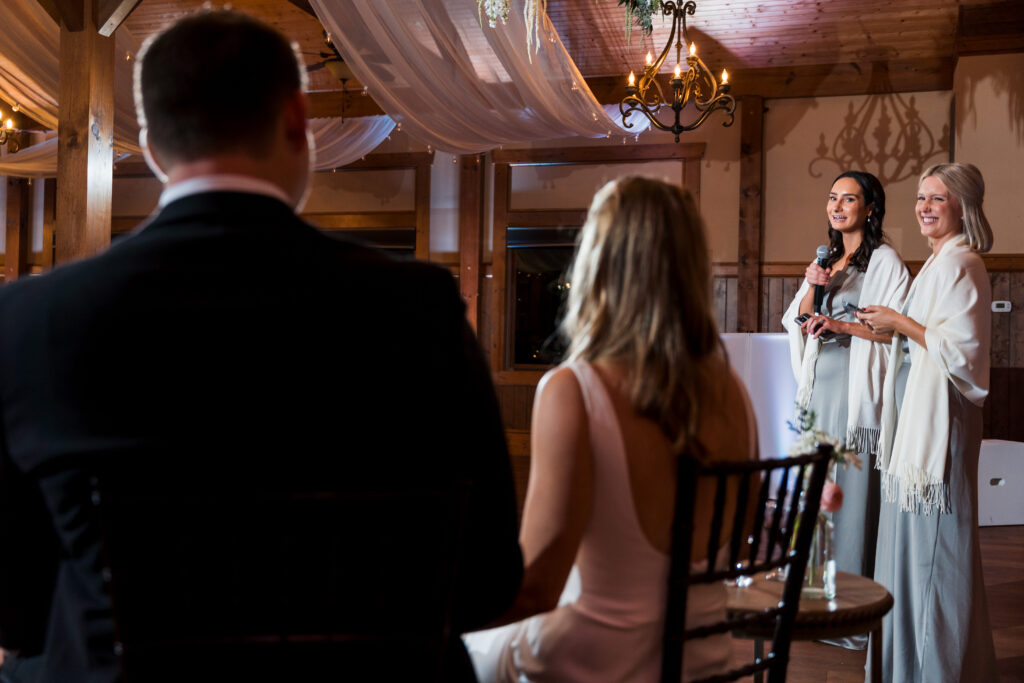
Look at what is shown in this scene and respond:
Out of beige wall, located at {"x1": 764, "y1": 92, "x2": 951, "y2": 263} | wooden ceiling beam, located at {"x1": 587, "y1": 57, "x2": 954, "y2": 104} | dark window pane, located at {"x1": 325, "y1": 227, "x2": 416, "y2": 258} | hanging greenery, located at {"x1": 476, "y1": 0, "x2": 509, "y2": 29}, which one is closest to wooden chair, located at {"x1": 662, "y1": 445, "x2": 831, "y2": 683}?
hanging greenery, located at {"x1": 476, "y1": 0, "x2": 509, "y2": 29}

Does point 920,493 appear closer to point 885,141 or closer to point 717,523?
point 717,523

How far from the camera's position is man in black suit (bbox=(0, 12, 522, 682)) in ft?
3.06

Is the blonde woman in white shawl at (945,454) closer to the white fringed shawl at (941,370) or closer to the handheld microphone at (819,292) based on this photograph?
the white fringed shawl at (941,370)

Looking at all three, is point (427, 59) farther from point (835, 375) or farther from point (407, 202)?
point (407, 202)

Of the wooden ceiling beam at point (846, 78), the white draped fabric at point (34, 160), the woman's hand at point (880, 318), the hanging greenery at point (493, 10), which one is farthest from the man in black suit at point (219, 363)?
the wooden ceiling beam at point (846, 78)

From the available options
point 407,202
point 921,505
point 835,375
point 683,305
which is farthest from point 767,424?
point 683,305

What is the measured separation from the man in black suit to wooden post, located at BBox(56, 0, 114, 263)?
110 inches

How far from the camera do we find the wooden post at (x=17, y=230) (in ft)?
31.2

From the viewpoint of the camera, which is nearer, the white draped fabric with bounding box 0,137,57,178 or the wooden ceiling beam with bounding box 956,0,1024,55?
the wooden ceiling beam with bounding box 956,0,1024,55

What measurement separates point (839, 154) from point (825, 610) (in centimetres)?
644

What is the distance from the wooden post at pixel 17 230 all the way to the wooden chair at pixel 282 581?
9764 millimetres

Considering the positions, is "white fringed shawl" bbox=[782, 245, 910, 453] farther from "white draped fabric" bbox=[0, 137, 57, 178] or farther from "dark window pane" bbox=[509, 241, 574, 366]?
"white draped fabric" bbox=[0, 137, 57, 178]

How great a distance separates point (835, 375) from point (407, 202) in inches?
226

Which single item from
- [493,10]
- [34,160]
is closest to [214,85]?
[493,10]
